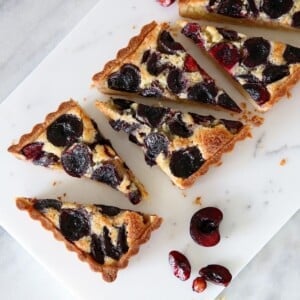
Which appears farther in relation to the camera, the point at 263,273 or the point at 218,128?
the point at 263,273

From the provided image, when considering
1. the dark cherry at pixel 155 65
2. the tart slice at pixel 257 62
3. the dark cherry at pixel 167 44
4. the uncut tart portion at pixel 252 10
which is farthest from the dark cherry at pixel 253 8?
the dark cherry at pixel 155 65

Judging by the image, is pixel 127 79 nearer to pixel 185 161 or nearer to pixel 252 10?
pixel 185 161

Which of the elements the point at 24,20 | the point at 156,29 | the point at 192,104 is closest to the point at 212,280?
the point at 192,104

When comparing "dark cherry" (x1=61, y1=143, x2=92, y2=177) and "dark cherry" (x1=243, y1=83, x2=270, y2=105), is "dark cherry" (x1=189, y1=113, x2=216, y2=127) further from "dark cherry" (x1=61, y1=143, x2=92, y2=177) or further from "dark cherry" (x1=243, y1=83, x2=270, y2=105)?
"dark cherry" (x1=61, y1=143, x2=92, y2=177)

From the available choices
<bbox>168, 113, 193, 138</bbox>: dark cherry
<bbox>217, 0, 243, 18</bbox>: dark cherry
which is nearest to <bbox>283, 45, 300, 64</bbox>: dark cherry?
Result: <bbox>217, 0, 243, 18</bbox>: dark cherry

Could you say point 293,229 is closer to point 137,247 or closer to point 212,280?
point 212,280

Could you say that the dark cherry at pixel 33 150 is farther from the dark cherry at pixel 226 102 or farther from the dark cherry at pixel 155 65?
the dark cherry at pixel 226 102
